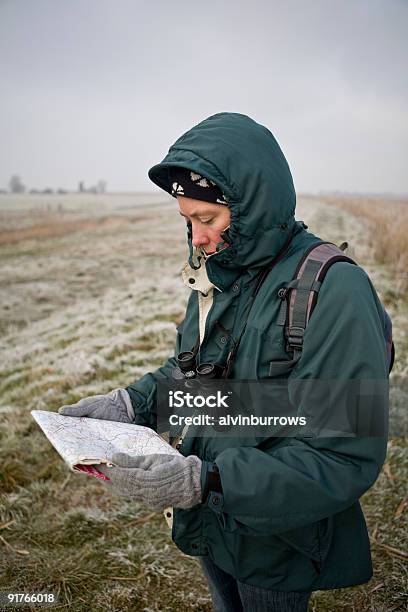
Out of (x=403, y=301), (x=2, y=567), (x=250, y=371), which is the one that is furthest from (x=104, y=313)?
(x=250, y=371)

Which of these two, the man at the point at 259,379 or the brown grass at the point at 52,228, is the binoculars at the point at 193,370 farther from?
the brown grass at the point at 52,228

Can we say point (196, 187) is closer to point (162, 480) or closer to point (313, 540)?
point (162, 480)

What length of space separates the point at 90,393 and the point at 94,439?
3.69 m

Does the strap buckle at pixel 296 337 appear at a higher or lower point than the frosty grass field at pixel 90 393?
higher

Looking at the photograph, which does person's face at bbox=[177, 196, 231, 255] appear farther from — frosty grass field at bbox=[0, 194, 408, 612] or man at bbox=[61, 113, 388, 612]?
frosty grass field at bbox=[0, 194, 408, 612]

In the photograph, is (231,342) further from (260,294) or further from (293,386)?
(293,386)

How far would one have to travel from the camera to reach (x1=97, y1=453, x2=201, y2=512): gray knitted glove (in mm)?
1730

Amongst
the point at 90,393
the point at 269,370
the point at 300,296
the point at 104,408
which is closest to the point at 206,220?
the point at 300,296

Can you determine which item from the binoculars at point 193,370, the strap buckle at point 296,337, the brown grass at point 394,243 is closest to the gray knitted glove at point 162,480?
the binoculars at point 193,370

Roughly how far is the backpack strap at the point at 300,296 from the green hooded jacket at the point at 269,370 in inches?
1.4

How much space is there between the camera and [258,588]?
204cm

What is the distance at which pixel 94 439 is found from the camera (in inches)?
82.5

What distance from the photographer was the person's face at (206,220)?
204 centimetres

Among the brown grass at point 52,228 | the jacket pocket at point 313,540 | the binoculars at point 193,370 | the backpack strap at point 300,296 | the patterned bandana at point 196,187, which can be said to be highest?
the patterned bandana at point 196,187
